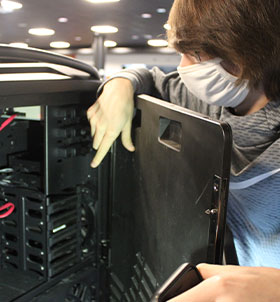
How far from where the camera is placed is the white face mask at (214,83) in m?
0.67

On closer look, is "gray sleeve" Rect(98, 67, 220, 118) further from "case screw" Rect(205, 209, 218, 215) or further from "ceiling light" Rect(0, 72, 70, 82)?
"case screw" Rect(205, 209, 218, 215)

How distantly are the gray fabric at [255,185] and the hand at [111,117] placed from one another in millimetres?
72

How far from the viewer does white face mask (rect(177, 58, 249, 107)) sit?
67 cm

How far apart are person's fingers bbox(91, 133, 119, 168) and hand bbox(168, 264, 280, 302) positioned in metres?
0.35

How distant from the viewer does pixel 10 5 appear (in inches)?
89.6

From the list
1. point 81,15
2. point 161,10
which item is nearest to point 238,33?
point 161,10

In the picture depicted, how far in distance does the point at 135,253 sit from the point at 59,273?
165 mm

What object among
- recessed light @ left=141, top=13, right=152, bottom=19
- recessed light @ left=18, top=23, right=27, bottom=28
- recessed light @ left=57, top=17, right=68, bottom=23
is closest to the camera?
recessed light @ left=141, top=13, right=152, bottom=19

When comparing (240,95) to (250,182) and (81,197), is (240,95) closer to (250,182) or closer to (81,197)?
(250,182)

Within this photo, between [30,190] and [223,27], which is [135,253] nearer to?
[30,190]

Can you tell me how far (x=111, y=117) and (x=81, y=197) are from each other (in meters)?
0.19

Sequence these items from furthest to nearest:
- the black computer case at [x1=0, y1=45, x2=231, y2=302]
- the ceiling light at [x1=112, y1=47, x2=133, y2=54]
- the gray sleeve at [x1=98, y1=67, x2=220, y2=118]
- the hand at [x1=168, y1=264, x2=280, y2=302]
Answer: the ceiling light at [x1=112, y1=47, x2=133, y2=54], the gray sleeve at [x1=98, y1=67, x2=220, y2=118], the black computer case at [x1=0, y1=45, x2=231, y2=302], the hand at [x1=168, y1=264, x2=280, y2=302]

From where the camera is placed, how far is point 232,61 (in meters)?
0.65

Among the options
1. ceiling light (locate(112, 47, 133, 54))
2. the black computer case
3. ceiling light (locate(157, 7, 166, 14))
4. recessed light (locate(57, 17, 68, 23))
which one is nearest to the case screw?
the black computer case
